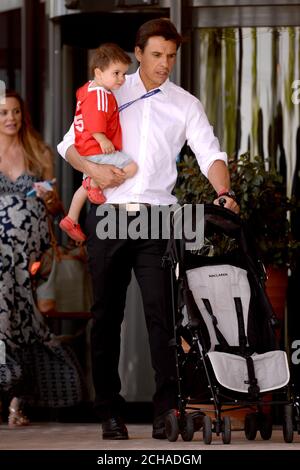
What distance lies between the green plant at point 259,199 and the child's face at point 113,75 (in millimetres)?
1172

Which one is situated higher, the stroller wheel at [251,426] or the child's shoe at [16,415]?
the stroller wheel at [251,426]

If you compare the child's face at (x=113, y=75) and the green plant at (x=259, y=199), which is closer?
the child's face at (x=113, y=75)

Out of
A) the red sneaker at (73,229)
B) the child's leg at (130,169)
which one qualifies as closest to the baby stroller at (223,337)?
the child's leg at (130,169)

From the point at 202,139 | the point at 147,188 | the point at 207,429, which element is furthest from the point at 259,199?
the point at 207,429

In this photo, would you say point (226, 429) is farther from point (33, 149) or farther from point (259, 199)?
point (33, 149)

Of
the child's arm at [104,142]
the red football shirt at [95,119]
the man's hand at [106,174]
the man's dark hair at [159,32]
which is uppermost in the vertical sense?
the man's dark hair at [159,32]

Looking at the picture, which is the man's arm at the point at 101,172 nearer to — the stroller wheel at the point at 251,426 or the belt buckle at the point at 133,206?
the belt buckle at the point at 133,206

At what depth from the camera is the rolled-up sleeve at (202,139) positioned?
6.16m

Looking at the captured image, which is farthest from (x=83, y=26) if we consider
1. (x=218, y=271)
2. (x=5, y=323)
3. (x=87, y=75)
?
(x=218, y=271)

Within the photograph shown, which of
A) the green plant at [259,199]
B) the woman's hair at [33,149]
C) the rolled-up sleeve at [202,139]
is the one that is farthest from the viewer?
the woman's hair at [33,149]

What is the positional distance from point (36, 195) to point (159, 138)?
1.40 metres

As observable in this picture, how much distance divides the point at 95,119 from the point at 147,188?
0.39m

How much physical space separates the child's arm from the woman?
1.33 m

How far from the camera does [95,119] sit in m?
5.96
